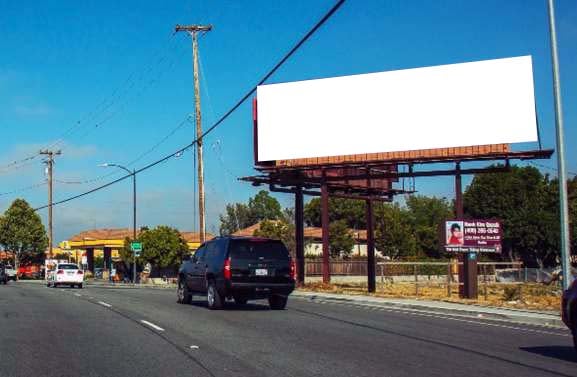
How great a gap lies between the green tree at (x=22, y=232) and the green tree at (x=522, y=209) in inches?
1931

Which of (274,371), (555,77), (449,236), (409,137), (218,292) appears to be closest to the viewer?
(274,371)

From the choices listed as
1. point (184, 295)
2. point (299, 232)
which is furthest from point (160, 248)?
point (184, 295)

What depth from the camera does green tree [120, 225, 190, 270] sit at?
227 feet

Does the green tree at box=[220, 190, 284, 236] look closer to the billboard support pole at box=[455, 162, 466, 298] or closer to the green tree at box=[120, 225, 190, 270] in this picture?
the green tree at box=[120, 225, 190, 270]

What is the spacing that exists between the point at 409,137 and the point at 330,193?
17.4ft

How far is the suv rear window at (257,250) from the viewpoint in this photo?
63.5 ft

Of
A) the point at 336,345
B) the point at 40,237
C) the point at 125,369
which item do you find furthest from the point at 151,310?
the point at 40,237

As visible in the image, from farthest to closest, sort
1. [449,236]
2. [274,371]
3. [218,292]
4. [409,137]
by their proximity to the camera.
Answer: [409,137] < [449,236] < [218,292] < [274,371]

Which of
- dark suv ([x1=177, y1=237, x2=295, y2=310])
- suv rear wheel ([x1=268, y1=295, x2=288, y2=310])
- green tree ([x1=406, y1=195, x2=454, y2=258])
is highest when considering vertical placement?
green tree ([x1=406, y1=195, x2=454, y2=258])

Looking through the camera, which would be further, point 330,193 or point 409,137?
point 330,193

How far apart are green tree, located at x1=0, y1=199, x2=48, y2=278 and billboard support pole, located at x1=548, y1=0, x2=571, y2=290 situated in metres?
77.9

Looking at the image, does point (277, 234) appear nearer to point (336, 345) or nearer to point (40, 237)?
point (40, 237)

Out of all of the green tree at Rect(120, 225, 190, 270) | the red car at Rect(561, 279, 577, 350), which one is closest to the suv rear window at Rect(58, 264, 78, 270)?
the green tree at Rect(120, 225, 190, 270)

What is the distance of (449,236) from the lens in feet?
83.9
